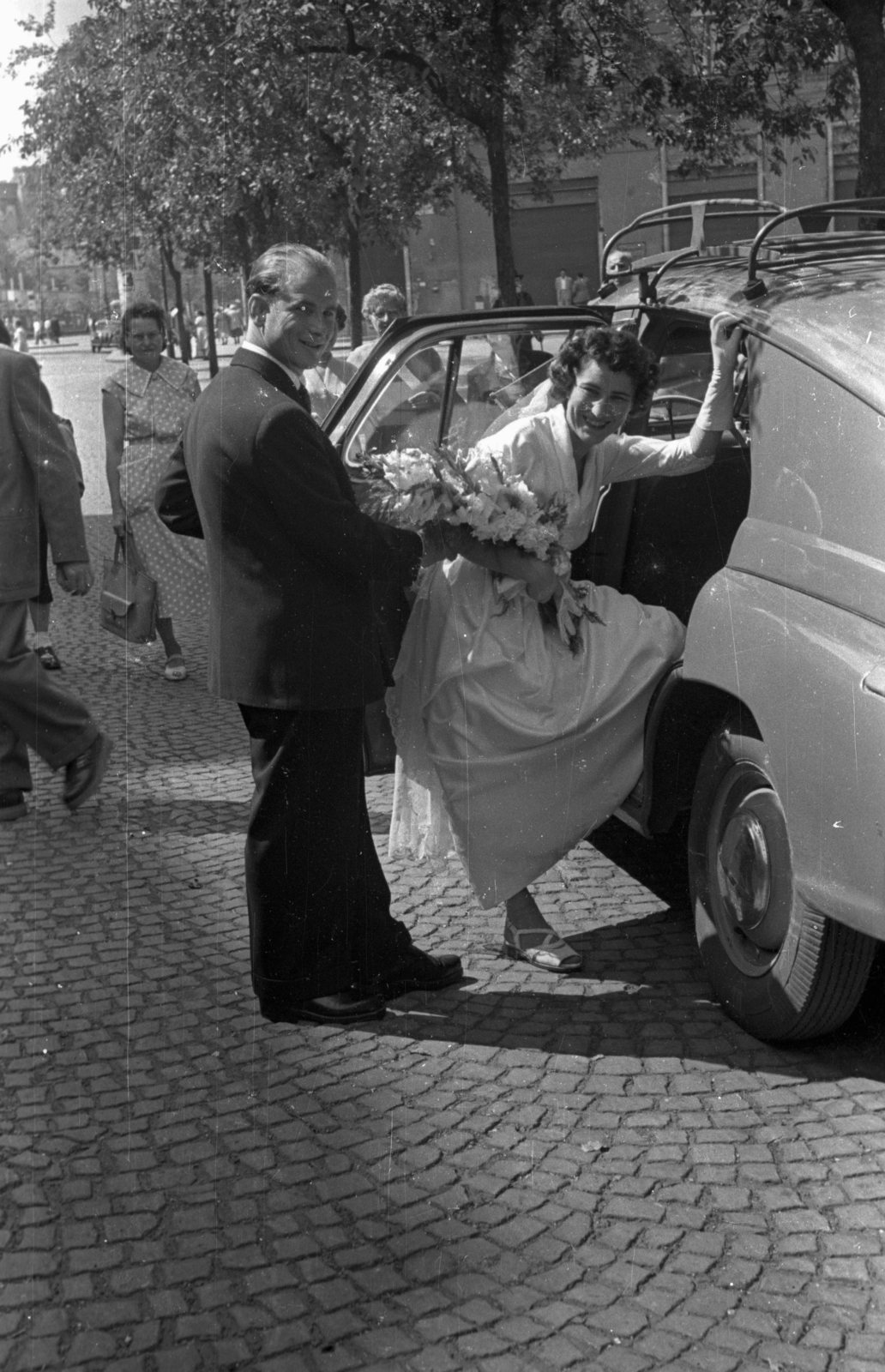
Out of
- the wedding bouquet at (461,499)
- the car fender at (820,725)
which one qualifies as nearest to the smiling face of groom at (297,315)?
the wedding bouquet at (461,499)

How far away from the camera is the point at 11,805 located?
21.1ft

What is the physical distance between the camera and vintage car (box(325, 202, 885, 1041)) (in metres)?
3.53

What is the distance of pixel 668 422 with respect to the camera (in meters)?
6.14

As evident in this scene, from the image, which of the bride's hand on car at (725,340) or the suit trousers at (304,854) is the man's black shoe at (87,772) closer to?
the suit trousers at (304,854)

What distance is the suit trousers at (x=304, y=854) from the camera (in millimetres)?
4309

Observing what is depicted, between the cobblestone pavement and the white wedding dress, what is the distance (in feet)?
1.34

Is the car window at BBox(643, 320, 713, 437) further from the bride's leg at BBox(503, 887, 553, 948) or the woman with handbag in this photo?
the woman with handbag

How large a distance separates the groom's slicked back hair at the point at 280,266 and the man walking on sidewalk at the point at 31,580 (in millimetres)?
2374

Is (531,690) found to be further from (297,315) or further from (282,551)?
(297,315)

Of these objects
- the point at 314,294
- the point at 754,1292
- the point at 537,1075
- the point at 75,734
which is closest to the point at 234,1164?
the point at 537,1075

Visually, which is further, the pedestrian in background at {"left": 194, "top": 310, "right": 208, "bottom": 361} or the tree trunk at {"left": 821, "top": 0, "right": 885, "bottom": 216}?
the pedestrian in background at {"left": 194, "top": 310, "right": 208, "bottom": 361}

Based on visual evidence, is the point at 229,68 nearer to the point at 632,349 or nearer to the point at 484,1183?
the point at 632,349

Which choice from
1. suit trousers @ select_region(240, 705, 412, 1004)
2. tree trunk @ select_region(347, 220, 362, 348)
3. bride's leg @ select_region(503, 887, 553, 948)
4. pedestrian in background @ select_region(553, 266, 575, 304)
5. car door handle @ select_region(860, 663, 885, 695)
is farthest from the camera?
pedestrian in background @ select_region(553, 266, 575, 304)

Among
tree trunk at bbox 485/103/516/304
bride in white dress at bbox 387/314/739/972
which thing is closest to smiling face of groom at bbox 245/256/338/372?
bride in white dress at bbox 387/314/739/972
